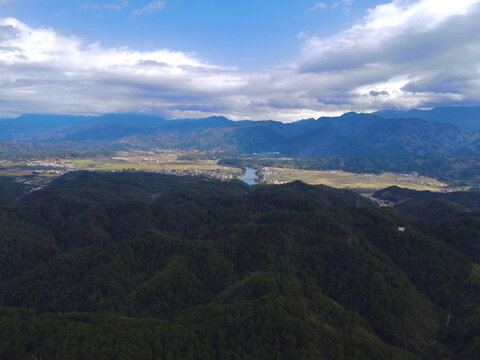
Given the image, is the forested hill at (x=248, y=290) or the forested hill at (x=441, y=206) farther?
the forested hill at (x=441, y=206)

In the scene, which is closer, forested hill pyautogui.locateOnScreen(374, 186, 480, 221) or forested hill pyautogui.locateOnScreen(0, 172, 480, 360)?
forested hill pyautogui.locateOnScreen(0, 172, 480, 360)

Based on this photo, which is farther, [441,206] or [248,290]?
[441,206]

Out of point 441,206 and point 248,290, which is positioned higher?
point 441,206

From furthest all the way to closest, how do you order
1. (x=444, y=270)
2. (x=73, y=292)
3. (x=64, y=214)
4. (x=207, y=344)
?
1. (x=64, y=214)
2. (x=444, y=270)
3. (x=73, y=292)
4. (x=207, y=344)

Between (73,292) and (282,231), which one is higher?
(282,231)

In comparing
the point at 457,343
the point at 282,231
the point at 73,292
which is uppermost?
the point at 282,231

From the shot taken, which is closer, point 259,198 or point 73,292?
point 73,292

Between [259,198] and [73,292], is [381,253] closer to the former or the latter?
[259,198]

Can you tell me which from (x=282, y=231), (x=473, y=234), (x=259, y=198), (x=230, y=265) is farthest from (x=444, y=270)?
(x=259, y=198)
